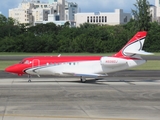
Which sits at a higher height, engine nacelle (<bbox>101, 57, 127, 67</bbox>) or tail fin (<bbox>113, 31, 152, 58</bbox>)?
tail fin (<bbox>113, 31, 152, 58</bbox>)

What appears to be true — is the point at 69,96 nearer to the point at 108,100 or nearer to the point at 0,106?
the point at 108,100

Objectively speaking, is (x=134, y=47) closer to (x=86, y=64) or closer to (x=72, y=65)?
(x=86, y=64)

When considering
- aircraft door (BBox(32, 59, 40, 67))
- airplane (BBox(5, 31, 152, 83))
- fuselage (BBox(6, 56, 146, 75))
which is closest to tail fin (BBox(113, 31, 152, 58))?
airplane (BBox(5, 31, 152, 83))

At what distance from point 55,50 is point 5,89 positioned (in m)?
76.6

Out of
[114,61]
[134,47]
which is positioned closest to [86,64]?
[114,61]

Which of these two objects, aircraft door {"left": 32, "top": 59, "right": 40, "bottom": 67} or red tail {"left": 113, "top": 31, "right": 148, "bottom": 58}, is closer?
red tail {"left": 113, "top": 31, "right": 148, "bottom": 58}

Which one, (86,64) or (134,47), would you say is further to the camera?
(86,64)

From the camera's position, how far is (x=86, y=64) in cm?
3478

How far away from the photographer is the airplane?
34.2m

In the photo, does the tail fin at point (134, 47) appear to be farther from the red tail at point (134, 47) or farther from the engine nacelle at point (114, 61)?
the engine nacelle at point (114, 61)

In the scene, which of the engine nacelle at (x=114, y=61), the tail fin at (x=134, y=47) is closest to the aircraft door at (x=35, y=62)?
the engine nacelle at (x=114, y=61)

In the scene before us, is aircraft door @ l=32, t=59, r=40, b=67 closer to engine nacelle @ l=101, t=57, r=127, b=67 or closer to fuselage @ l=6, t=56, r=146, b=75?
fuselage @ l=6, t=56, r=146, b=75

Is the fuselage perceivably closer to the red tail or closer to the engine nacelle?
the engine nacelle

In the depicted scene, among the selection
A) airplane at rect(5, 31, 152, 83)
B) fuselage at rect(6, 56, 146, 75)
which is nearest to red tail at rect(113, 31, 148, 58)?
airplane at rect(5, 31, 152, 83)
